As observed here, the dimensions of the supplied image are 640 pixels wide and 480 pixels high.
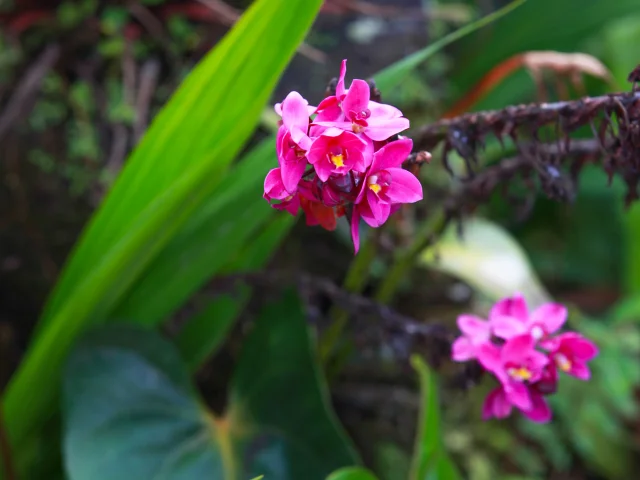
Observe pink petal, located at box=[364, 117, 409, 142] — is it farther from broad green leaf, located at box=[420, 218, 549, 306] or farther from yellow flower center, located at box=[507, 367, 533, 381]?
broad green leaf, located at box=[420, 218, 549, 306]

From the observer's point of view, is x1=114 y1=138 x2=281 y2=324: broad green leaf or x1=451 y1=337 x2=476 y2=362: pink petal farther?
x1=114 y1=138 x2=281 y2=324: broad green leaf

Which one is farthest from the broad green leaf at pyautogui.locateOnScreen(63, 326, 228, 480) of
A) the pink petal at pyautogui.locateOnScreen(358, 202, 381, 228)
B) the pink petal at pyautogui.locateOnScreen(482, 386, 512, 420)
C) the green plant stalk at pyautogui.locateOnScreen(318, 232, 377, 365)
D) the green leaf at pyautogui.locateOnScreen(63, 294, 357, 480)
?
the pink petal at pyautogui.locateOnScreen(358, 202, 381, 228)

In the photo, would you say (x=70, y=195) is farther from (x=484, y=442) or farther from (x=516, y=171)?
(x=484, y=442)

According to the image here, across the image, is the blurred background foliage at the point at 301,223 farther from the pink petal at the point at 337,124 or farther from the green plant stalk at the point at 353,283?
the pink petal at the point at 337,124

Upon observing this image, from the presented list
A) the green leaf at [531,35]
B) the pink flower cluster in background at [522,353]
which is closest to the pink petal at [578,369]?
the pink flower cluster in background at [522,353]

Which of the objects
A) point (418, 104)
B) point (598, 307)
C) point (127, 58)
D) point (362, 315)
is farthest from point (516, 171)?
point (598, 307)

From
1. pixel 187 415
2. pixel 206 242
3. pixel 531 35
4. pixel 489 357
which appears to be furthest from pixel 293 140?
pixel 531 35
